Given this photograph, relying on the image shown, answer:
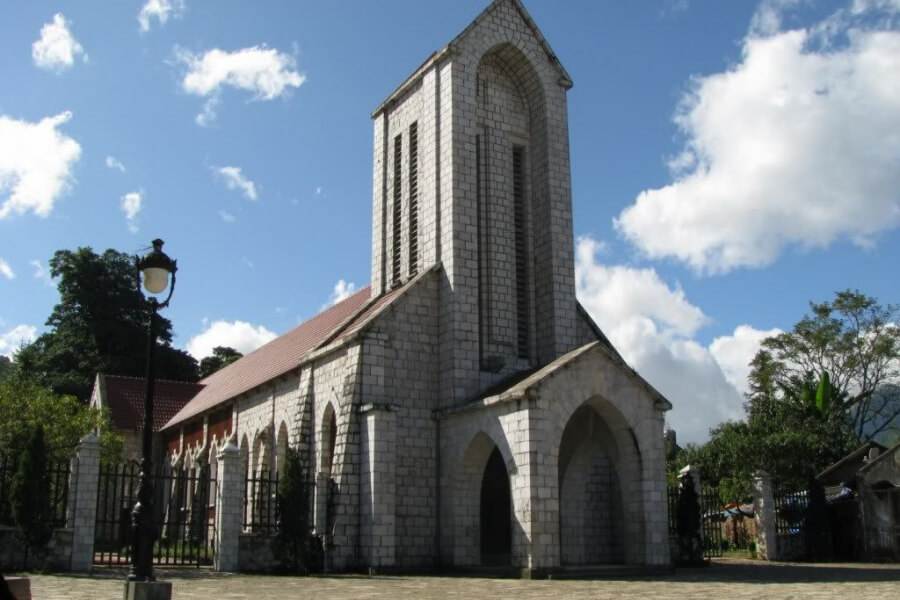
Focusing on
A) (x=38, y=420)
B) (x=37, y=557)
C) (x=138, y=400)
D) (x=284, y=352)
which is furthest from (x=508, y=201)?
(x=138, y=400)

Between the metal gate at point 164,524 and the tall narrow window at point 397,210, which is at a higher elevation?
the tall narrow window at point 397,210

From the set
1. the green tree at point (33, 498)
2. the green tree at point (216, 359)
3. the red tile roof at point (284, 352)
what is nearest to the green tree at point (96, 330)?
the green tree at point (216, 359)

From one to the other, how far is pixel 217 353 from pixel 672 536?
48206mm

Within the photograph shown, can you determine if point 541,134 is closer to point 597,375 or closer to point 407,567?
point 597,375

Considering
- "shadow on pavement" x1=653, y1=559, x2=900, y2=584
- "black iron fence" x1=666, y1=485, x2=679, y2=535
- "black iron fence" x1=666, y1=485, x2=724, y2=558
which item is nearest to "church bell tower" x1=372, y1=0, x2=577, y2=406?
"black iron fence" x1=666, y1=485, x2=679, y2=535

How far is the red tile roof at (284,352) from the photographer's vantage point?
1026 inches

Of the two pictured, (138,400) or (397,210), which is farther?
(138,400)

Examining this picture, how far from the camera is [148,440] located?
1123 cm

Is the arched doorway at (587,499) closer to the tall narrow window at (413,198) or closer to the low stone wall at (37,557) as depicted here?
the tall narrow window at (413,198)

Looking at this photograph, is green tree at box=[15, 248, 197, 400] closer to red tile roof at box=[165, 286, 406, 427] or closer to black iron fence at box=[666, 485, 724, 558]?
red tile roof at box=[165, 286, 406, 427]

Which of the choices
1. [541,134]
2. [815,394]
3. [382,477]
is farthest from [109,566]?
[815,394]

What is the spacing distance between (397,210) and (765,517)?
15.0 m

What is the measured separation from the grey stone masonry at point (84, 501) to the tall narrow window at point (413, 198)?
10.2 m

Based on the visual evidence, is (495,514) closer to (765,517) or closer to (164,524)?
(164,524)
